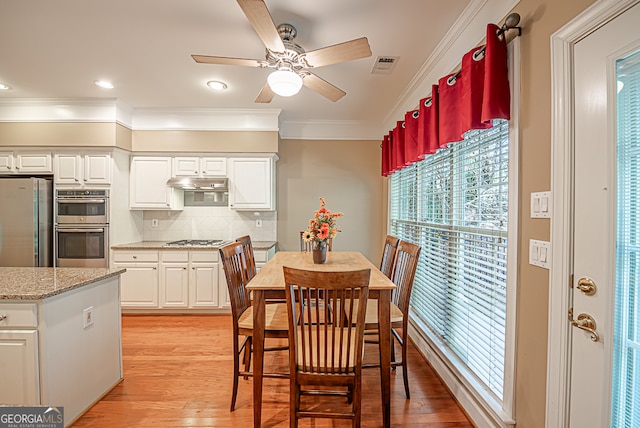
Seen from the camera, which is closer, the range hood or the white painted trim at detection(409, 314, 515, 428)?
the white painted trim at detection(409, 314, 515, 428)

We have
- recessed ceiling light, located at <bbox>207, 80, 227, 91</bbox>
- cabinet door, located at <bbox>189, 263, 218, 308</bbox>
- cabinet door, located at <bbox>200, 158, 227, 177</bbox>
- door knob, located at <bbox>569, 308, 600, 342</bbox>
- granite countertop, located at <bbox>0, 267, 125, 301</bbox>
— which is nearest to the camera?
door knob, located at <bbox>569, 308, 600, 342</bbox>

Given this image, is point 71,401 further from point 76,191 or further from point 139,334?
point 76,191

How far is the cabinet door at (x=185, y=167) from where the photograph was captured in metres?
3.72

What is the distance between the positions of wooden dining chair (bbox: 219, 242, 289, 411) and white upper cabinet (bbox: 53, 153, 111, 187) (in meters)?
2.52

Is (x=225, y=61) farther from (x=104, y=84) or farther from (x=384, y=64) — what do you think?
(x=104, y=84)

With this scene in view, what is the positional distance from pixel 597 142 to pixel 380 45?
65.6 inches

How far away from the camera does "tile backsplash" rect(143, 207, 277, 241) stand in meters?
4.03

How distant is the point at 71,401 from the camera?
1739mm

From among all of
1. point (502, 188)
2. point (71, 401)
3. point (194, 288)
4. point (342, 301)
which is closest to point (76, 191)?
point (194, 288)

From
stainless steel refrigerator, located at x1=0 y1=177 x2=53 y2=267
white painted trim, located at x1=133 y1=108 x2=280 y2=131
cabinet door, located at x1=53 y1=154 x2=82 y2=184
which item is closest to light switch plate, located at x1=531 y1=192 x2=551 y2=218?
white painted trim, located at x1=133 y1=108 x2=280 y2=131

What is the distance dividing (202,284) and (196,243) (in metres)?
0.57

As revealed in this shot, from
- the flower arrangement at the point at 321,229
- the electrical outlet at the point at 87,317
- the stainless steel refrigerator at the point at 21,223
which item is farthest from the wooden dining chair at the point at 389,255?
the stainless steel refrigerator at the point at 21,223

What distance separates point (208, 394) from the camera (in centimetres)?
205

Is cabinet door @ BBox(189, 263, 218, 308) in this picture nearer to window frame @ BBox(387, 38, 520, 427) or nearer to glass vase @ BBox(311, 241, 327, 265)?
glass vase @ BBox(311, 241, 327, 265)
